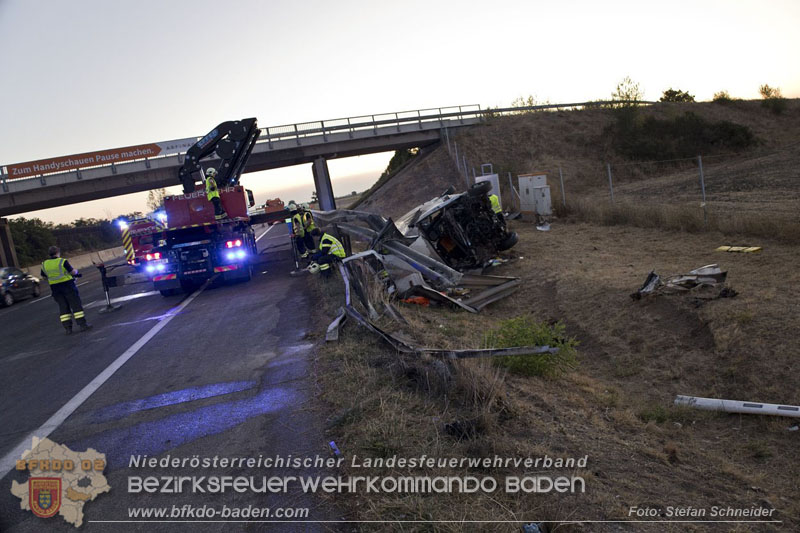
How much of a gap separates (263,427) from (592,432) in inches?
115

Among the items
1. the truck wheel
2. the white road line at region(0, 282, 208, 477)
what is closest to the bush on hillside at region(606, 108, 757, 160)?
the truck wheel

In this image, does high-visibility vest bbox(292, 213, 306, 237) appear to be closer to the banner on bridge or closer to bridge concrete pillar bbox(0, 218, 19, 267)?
the banner on bridge

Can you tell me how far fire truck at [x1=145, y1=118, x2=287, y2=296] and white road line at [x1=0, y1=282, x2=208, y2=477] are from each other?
12.8ft

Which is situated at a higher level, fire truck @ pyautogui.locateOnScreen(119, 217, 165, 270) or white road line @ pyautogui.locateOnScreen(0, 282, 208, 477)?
fire truck @ pyautogui.locateOnScreen(119, 217, 165, 270)

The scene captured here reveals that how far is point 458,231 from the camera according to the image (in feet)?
41.4

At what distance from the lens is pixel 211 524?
11.6 ft

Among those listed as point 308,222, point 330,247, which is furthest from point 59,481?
point 308,222

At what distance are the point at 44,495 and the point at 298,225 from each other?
1132 centimetres

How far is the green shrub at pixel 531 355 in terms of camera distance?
6137mm

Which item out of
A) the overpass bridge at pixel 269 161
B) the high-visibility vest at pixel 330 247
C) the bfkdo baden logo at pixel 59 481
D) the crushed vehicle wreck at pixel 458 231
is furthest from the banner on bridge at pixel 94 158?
the bfkdo baden logo at pixel 59 481

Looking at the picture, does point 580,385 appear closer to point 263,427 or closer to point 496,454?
point 496,454

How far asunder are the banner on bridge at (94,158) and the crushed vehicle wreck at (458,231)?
2607 cm

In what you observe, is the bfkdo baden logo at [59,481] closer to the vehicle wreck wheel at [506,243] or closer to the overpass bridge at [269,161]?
the vehicle wreck wheel at [506,243]

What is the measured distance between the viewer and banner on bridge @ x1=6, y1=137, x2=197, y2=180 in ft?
101
